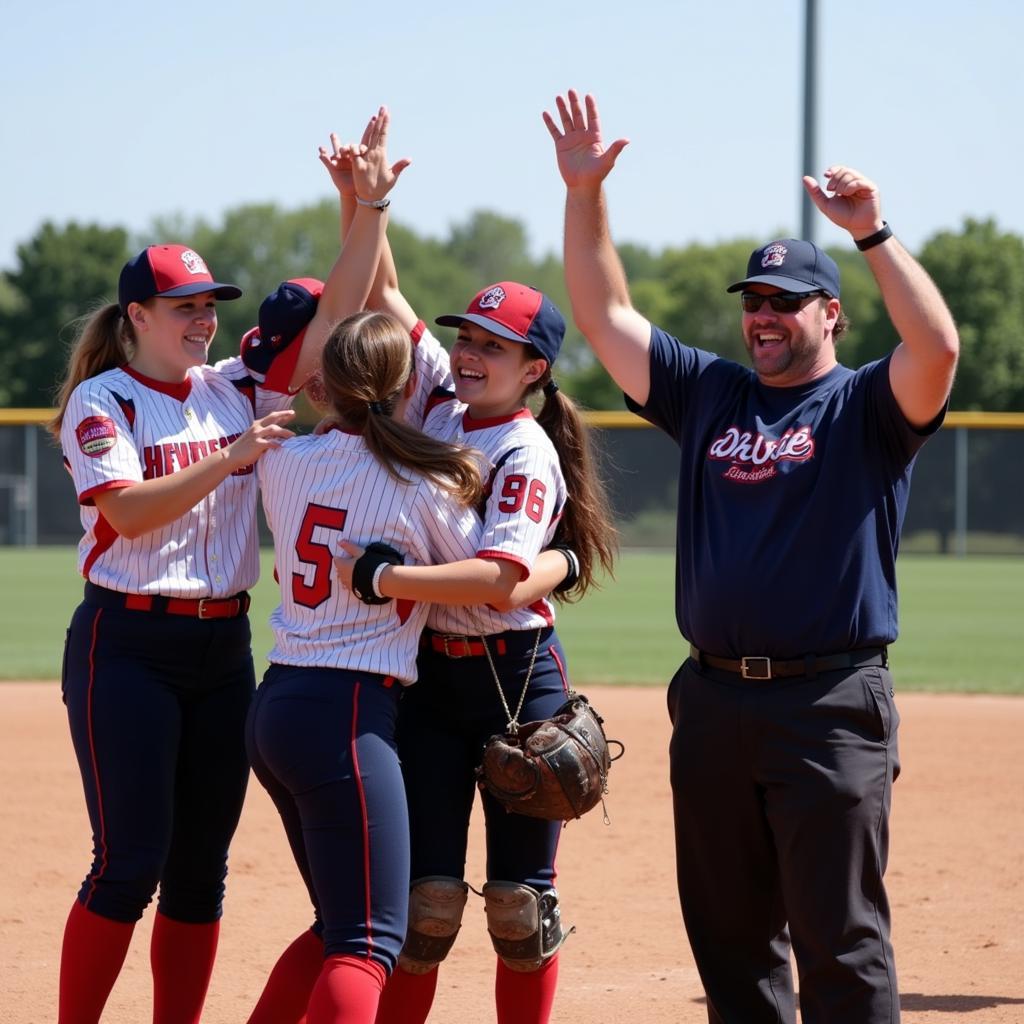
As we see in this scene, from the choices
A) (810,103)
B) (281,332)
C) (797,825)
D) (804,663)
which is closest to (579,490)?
(804,663)

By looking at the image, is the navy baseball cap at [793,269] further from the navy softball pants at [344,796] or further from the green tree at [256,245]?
the green tree at [256,245]

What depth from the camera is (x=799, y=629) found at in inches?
116

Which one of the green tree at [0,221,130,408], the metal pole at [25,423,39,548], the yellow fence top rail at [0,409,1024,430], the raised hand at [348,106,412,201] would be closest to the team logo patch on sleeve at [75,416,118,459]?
the raised hand at [348,106,412,201]

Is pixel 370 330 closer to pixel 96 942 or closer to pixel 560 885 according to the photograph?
pixel 96 942

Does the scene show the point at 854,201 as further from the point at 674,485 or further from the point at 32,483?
the point at 32,483

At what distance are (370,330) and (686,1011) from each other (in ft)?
7.05

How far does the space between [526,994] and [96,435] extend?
1538 mm

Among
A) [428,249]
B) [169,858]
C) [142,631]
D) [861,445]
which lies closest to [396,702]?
[142,631]

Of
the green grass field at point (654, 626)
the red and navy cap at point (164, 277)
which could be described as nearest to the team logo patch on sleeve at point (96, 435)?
the red and navy cap at point (164, 277)

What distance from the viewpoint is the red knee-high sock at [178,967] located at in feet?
11.0

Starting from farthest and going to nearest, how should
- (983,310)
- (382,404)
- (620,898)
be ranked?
(983,310) → (620,898) → (382,404)

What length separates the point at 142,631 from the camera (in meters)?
3.17

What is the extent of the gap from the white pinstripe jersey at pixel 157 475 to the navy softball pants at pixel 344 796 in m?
0.51

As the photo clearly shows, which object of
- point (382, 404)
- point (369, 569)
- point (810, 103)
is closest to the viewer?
point (369, 569)
